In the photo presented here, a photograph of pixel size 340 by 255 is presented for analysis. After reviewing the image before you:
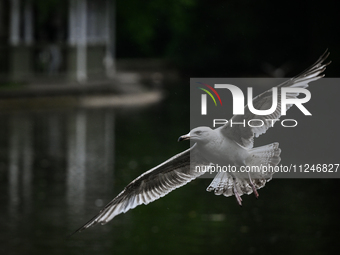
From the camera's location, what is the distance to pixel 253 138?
5.75 ft

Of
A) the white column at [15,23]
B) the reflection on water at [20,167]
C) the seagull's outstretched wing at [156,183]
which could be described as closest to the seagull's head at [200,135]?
the seagull's outstretched wing at [156,183]

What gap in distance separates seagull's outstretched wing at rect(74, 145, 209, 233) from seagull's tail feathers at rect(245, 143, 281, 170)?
0.18m

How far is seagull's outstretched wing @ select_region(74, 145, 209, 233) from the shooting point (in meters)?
1.97

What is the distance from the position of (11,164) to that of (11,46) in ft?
34.4

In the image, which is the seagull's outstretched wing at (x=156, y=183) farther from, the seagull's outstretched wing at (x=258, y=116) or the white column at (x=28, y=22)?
the white column at (x=28, y=22)

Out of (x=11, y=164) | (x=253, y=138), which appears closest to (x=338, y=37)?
(x=11, y=164)

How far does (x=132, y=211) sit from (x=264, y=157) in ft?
36.8

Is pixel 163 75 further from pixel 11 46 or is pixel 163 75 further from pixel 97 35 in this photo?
pixel 11 46

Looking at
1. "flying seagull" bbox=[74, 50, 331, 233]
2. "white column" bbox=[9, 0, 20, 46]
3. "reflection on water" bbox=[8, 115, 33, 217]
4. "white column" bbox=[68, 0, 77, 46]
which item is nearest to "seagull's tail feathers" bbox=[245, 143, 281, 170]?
"flying seagull" bbox=[74, 50, 331, 233]

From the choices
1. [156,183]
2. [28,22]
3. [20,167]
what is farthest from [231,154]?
[28,22]

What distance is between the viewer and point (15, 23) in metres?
24.8

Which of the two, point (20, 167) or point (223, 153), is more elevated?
point (223, 153)

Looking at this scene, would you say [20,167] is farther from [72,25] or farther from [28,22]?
[72,25]

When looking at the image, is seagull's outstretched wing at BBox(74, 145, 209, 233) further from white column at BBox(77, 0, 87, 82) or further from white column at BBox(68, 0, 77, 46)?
white column at BBox(68, 0, 77, 46)
